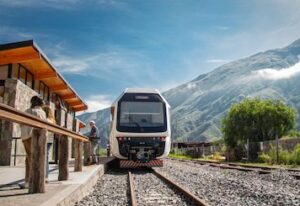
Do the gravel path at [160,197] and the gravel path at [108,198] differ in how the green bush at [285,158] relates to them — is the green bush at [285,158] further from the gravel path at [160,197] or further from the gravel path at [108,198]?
the gravel path at [108,198]

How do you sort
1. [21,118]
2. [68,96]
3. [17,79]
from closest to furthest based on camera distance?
[21,118], [17,79], [68,96]

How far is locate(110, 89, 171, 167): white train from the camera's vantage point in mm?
16125

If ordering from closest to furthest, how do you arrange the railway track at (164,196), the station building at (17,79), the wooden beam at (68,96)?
the railway track at (164,196), the station building at (17,79), the wooden beam at (68,96)

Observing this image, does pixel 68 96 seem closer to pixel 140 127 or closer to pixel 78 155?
pixel 140 127

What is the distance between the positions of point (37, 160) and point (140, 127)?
1021cm

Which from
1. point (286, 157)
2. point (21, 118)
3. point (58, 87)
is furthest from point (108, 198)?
point (286, 157)

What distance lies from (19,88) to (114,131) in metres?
4.34

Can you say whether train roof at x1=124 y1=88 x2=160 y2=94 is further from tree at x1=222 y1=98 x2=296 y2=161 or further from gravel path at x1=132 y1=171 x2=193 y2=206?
tree at x1=222 y1=98 x2=296 y2=161

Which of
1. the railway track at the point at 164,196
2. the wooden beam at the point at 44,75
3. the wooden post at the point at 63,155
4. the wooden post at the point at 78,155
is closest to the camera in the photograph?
the railway track at the point at 164,196

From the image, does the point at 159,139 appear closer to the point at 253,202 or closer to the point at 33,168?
the point at 253,202

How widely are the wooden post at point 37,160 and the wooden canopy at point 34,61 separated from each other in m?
10.1

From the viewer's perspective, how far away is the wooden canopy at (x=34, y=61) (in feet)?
51.0

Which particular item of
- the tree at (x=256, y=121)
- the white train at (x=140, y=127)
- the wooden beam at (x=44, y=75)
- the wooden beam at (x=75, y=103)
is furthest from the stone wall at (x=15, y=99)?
the tree at (x=256, y=121)

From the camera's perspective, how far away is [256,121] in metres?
→ 70.3
